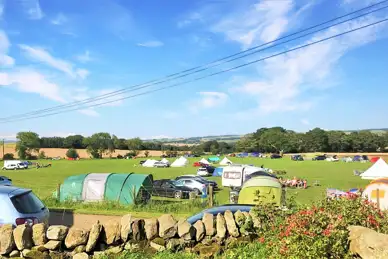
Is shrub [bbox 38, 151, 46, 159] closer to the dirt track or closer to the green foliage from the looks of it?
the green foliage

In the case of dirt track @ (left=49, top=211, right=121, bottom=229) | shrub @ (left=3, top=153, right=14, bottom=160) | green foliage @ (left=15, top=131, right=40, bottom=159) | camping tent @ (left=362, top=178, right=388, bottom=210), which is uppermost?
green foliage @ (left=15, top=131, right=40, bottom=159)

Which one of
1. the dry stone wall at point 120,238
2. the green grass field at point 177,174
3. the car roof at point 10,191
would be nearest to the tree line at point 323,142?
the green grass field at point 177,174

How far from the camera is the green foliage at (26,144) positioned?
320ft

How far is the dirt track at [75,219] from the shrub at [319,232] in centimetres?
1061

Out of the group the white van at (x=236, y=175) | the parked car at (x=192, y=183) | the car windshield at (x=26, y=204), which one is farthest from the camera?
the white van at (x=236, y=175)

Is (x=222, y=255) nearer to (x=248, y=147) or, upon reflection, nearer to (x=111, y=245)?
(x=111, y=245)

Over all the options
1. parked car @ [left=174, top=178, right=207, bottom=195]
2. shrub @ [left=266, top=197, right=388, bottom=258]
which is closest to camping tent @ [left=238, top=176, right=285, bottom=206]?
shrub @ [left=266, top=197, right=388, bottom=258]

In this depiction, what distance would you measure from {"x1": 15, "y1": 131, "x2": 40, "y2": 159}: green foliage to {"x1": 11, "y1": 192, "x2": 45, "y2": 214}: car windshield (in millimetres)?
96323

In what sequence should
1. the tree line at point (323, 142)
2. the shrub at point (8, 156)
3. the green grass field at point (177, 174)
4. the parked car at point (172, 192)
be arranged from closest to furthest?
the parked car at point (172, 192) < the green grass field at point (177, 174) < the shrub at point (8, 156) < the tree line at point (323, 142)

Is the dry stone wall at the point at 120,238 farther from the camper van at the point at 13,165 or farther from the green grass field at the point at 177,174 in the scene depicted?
the camper van at the point at 13,165

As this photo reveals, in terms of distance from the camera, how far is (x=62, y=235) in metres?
6.14

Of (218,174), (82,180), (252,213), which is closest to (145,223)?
(252,213)

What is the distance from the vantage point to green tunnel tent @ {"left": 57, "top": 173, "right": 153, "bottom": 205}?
68.0 ft

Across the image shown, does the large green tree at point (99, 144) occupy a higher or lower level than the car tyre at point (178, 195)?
higher
